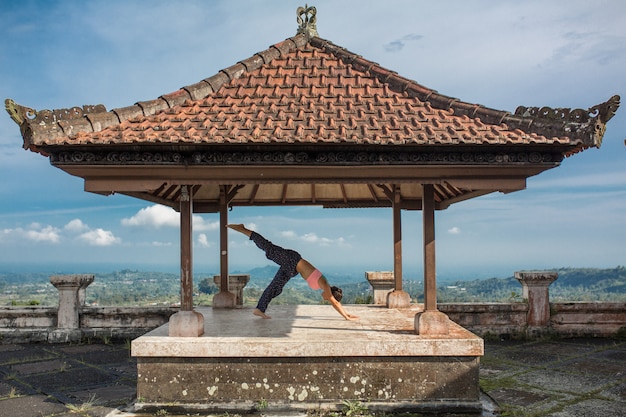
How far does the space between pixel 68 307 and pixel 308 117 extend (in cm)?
774

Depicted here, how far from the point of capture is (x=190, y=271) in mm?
7176

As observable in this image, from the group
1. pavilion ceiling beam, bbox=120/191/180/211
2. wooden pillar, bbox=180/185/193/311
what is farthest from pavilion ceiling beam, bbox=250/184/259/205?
wooden pillar, bbox=180/185/193/311

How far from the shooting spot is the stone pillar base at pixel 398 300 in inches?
401

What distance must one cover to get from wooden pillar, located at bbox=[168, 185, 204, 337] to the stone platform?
0.31m

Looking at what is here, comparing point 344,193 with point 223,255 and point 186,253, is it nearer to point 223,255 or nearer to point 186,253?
point 223,255

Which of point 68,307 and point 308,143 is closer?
point 308,143

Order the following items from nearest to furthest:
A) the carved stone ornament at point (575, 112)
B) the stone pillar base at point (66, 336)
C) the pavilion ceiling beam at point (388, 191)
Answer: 1. the carved stone ornament at point (575, 112)
2. the pavilion ceiling beam at point (388, 191)
3. the stone pillar base at point (66, 336)

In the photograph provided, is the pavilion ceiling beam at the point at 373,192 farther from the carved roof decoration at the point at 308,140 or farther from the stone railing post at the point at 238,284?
the stone railing post at the point at 238,284

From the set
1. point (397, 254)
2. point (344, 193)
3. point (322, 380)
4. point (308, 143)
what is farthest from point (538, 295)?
point (308, 143)

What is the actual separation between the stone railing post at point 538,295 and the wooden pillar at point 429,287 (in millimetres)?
5226

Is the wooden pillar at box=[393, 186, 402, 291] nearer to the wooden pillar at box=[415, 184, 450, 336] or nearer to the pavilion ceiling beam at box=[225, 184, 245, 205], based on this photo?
the wooden pillar at box=[415, 184, 450, 336]

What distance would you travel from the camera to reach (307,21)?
952 cm

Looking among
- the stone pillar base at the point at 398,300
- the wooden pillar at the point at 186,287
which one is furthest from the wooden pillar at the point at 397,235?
the wooden pillar at the point at 186,287

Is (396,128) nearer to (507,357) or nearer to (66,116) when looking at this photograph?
(66,116)
